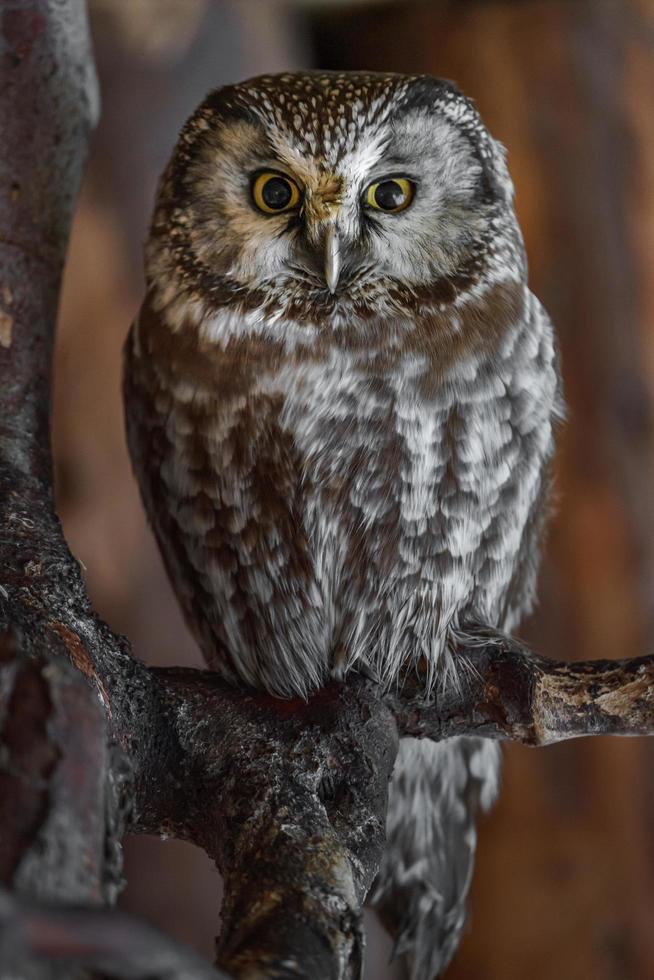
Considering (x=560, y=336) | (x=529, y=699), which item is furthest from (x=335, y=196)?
(x=560, y=336)

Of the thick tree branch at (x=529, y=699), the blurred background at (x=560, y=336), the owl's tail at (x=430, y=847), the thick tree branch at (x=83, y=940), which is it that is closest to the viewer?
the thick tree branch at (x=83, y=940)

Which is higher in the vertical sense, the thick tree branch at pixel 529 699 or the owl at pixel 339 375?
the owl at pixel 339 375

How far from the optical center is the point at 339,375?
1.39m

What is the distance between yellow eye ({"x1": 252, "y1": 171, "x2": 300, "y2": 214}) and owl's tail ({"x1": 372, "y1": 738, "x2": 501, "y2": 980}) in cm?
83

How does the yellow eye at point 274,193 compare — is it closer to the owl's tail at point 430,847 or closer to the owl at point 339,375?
the owl at point 339,375

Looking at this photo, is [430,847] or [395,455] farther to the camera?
[430,847]

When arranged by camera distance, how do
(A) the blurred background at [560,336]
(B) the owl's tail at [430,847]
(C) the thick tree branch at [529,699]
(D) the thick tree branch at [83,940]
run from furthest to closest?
(A) the blurred background at [560,336] → (B) the owl's tail at [430,847] → (C) the thick tree branch at [529,699] → (D) the thick tree branch at [83,940]

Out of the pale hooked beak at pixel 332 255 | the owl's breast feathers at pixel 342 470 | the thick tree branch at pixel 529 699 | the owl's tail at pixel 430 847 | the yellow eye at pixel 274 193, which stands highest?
the yellow eye at pixel 274 193

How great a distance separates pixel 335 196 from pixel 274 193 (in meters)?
0.10

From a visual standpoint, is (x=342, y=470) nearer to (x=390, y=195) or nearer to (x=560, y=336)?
(x=390, y=195)

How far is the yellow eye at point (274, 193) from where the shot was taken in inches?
54.3

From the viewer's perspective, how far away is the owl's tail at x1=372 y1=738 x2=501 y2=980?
1747 millimetres

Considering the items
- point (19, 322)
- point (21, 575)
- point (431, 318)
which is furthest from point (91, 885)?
point (19, 322)

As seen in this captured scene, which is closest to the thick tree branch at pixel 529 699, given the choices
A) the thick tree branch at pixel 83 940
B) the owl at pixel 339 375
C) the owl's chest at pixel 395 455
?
the owl at pixel 339 375
